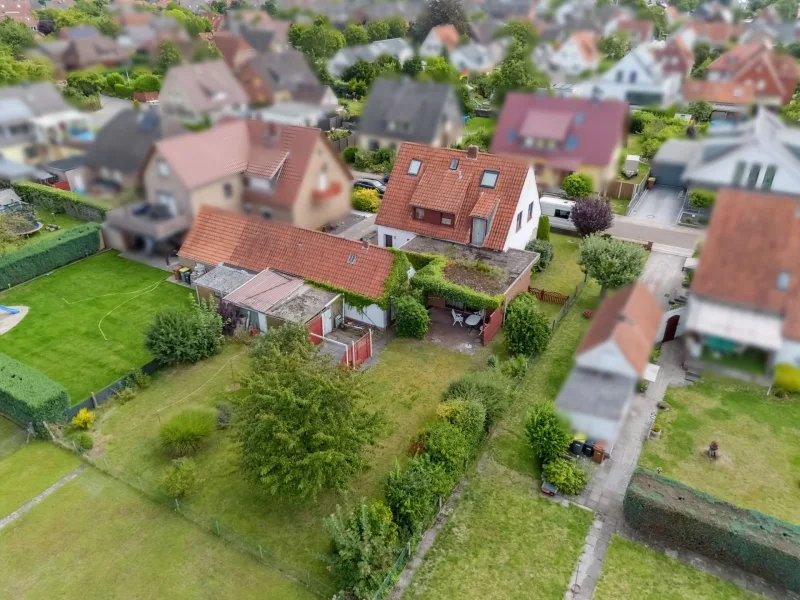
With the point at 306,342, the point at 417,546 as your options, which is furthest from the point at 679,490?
the point at 306,342

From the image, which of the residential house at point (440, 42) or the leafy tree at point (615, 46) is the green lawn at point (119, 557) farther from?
the residential house at point (440, 42)

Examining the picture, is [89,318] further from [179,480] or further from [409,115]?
[409,115]

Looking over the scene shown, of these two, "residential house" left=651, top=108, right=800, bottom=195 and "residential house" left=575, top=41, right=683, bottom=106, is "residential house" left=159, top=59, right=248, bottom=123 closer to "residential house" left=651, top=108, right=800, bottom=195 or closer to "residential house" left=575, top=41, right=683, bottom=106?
"residential house" left=575, top=41, right=683, bottom=106

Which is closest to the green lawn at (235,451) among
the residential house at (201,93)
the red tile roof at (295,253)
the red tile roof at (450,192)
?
the red tile roof at (295,253)

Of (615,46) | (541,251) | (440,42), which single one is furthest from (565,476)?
(440,42)

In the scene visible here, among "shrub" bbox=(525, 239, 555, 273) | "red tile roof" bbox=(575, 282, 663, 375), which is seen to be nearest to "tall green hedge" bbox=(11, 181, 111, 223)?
"shrub" bbox=(525, 239, 555, 273)

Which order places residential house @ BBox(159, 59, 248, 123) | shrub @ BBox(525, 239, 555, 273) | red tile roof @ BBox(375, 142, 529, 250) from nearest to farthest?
residential house @ BBox(159, 59, 248, 123) < red tile roof @ BBox(375, 142, 529, 250) < shrub @ BBox(525, 239, 555, 273)

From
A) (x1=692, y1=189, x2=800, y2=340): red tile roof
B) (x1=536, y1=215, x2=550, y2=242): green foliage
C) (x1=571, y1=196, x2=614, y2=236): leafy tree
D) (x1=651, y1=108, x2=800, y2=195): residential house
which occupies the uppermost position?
(x1=651, y1=108, x2=800, y2=195): residential house

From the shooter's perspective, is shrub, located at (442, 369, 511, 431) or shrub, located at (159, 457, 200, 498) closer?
shrub, located at (159, 457, 200, 498)

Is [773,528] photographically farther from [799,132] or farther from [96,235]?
[96,235]
